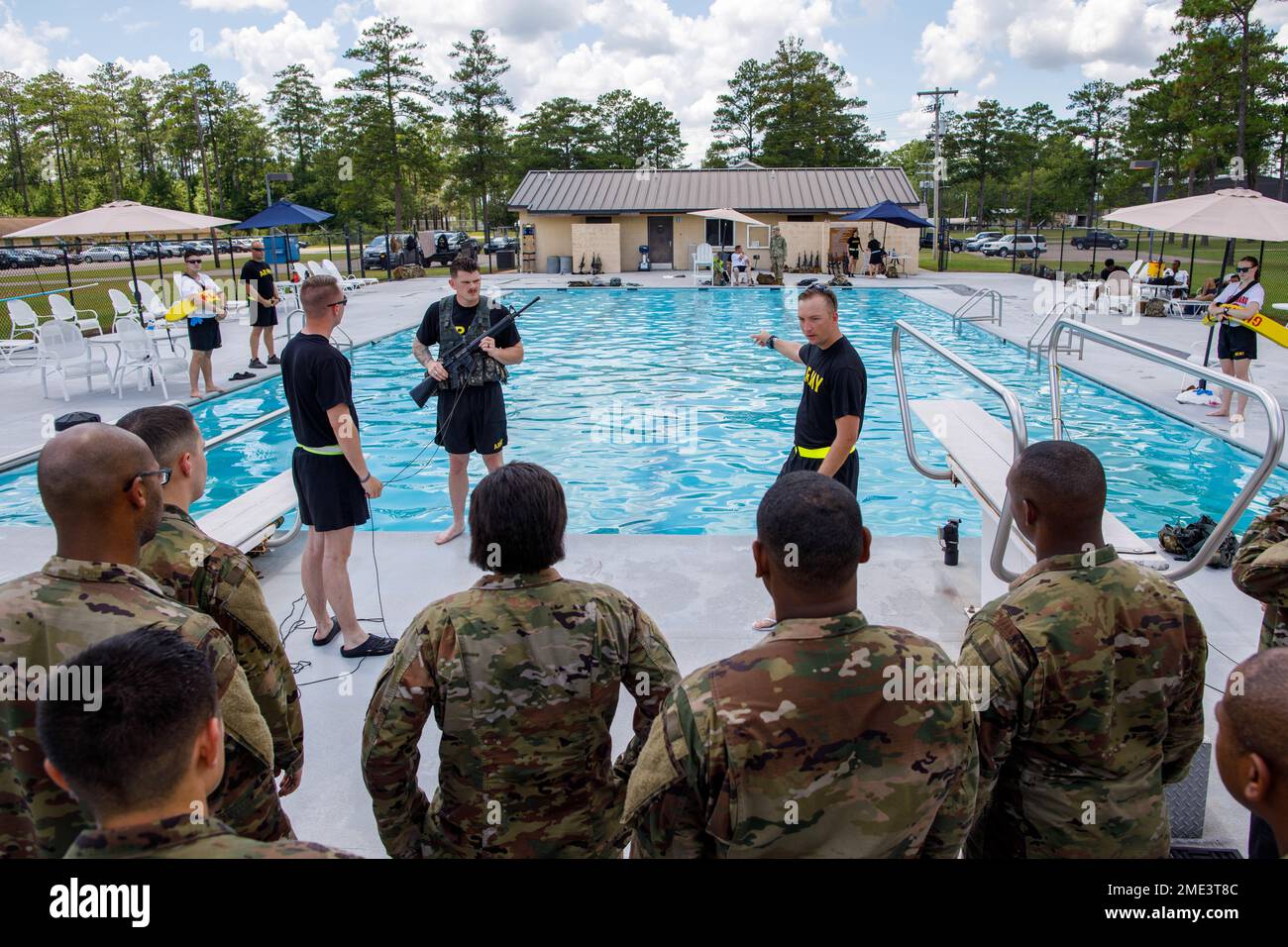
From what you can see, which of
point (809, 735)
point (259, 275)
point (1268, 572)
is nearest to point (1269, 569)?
point (1268, 572)

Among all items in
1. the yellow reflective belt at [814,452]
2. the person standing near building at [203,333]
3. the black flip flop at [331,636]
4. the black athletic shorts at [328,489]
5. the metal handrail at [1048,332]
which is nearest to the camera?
the black athletic shorts at [328,489]

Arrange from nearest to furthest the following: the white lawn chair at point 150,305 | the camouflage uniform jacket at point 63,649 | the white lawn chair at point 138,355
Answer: the camouflage uniform jacket at point 63,649, the white lawn chair at point 138,355, the white lawn chair at point 150,305

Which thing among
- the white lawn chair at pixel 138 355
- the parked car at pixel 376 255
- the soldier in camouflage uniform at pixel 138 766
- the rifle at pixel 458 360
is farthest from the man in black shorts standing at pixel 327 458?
the parked car at pixel 376 255

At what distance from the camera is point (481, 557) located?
232 cm

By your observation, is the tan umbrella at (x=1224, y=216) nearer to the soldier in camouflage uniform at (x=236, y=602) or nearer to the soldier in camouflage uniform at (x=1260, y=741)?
the soldier in camouflage uniform at (x=1260, y=741)

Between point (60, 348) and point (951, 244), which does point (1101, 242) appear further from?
point (60, 348)

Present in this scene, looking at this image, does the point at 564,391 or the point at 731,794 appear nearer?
the point at 731,794

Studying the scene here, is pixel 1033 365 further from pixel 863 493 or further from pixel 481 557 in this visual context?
pixel 481 557

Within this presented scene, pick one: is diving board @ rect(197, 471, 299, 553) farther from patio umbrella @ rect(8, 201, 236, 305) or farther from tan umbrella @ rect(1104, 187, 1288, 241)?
tan umbrella @ rect(1104, 187, 1288, 241)

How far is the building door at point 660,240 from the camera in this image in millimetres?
36781

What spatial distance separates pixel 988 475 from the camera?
502 cm

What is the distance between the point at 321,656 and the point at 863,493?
594 cm

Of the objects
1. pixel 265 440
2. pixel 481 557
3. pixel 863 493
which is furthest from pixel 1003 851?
pixel 265 440

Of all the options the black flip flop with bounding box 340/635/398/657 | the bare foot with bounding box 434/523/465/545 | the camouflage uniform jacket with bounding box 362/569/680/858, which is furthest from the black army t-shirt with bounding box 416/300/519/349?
the camouflage uniform jacket with bounding box 362/569/680/858
